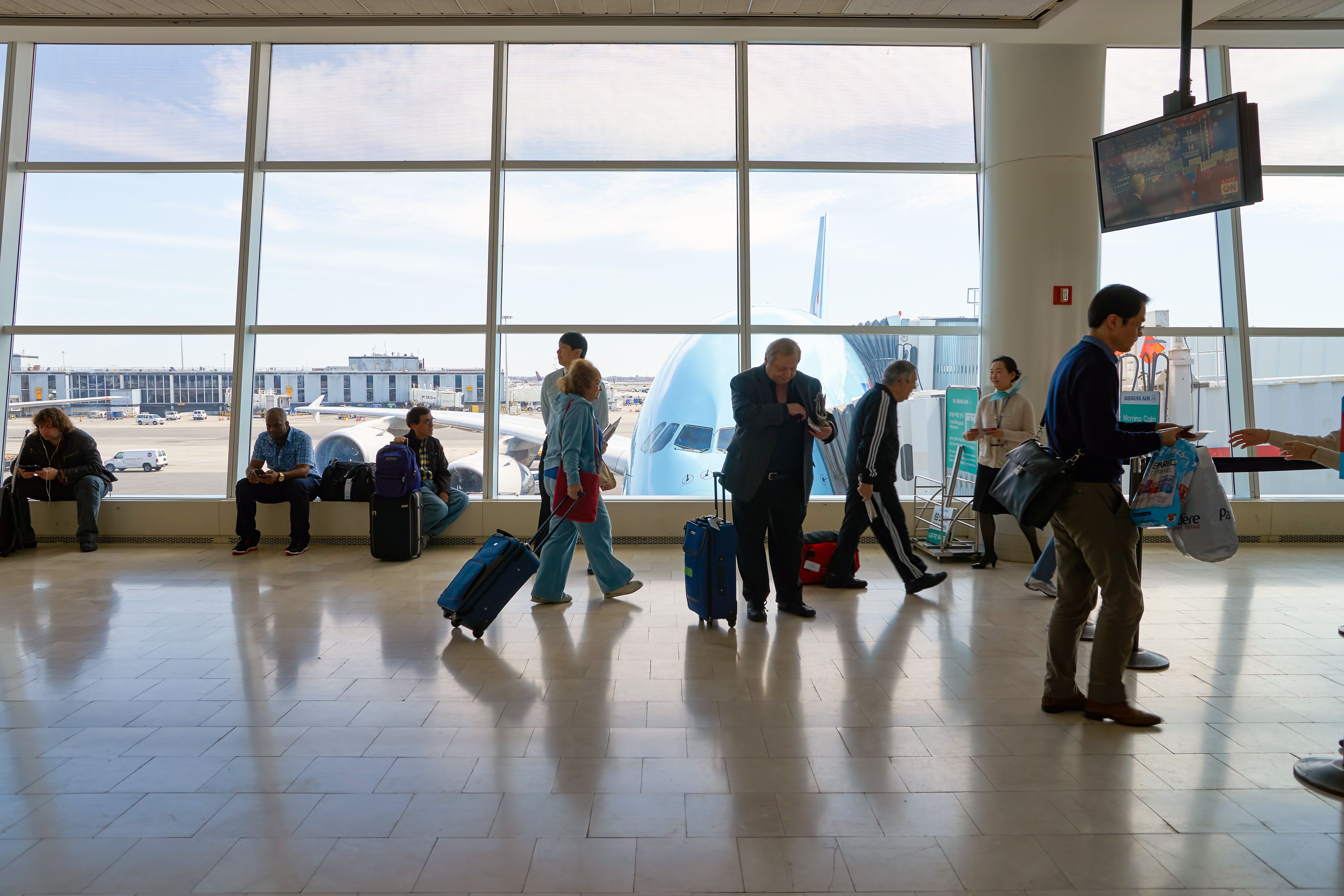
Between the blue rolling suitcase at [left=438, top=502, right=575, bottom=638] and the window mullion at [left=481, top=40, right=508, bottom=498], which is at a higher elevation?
the window mullion at [left=481, top=40, right=508, bottom=498]

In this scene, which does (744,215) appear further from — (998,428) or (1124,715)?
(1124,715)

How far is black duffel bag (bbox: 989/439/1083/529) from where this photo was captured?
3.33 m

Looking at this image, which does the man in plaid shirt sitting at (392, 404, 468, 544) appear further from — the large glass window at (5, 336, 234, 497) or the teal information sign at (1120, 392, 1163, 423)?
the teal information sign at (1120, 392, 1163, 423)

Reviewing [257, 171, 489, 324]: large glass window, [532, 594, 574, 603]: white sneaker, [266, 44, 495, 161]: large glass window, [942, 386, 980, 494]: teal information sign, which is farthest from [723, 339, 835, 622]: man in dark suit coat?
[266, 44, 495, 161]: large glass window

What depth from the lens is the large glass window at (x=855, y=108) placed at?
7984 millimetres

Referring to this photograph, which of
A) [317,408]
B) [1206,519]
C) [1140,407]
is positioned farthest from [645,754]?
[1140,407]

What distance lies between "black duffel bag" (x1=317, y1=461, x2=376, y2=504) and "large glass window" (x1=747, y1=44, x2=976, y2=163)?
14.8 ft

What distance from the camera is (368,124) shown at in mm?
8078

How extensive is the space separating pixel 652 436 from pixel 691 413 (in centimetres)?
44

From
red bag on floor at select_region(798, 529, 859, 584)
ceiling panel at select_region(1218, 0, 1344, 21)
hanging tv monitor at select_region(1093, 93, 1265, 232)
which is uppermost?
ceiling panel at select_region(1218, 0, 1344, 21)

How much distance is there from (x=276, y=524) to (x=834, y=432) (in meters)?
5.26

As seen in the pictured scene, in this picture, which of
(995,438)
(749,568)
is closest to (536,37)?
(749,568)

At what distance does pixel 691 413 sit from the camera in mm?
7988

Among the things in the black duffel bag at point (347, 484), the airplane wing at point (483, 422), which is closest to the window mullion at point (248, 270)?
the airplane wing at point (483, 422)
